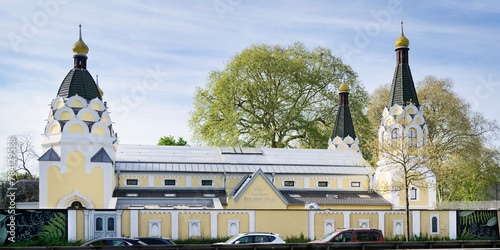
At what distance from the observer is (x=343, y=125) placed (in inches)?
2082

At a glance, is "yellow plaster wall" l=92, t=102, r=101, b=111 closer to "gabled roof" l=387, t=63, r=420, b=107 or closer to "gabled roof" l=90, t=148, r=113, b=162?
"gabled roof" l=90, t=148, r=113, b=162

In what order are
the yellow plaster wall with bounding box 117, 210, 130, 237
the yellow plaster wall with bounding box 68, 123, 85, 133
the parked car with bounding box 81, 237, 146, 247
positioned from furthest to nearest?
1. the yellow plaster wall with bounding box 68, 123, 85, 133
2. the yellow plaster wall with bounding box 117, 210, 130, 237
3. the parked car with bounding box 81, 237, 146, 247

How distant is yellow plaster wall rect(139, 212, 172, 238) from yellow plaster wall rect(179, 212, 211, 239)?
63 centimetres

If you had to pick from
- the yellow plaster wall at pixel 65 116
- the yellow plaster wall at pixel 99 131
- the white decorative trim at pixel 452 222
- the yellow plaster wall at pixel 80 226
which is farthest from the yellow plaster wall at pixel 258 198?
the yellow plaster wall at pixel 65 116

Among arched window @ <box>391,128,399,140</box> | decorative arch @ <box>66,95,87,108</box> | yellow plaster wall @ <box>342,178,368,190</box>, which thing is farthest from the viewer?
yellow plaster wall @ <box>342,178,368,190</box>

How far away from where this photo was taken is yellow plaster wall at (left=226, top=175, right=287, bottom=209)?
125ft

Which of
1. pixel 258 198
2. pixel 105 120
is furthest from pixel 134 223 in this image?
pixel 105 120

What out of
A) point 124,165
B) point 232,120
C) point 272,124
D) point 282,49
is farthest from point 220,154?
point 282,49

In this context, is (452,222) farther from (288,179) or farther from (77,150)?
(77,150)

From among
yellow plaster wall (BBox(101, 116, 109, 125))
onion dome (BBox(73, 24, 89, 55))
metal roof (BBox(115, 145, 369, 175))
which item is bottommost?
metal roof (BBox(115, 145, 369, 175))

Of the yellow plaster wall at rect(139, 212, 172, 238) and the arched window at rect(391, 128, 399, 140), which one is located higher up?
the arched window at rect(391, 128, 399, 140)

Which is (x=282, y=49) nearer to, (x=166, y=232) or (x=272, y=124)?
(x=272, y=124)

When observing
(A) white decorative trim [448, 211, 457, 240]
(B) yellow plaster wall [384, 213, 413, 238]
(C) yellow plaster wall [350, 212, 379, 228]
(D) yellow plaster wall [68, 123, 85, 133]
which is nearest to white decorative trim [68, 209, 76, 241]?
(D) yellow plaster wall [68, 123, 85, 133]

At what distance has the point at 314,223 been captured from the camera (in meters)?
33.1
